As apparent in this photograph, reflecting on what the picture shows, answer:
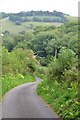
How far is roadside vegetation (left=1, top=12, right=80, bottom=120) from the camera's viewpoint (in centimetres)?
2569

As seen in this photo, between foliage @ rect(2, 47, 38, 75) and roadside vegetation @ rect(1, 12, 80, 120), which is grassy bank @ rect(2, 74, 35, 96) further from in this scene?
foliage @ rect(2, 47, 38, 75)

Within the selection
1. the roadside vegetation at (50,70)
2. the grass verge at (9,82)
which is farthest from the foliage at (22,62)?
the grass verge at (9,82)

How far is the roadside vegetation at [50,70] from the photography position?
25.7 m

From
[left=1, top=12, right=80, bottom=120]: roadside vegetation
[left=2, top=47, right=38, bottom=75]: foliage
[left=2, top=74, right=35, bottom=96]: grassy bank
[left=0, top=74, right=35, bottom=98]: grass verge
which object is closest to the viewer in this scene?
[left=1, top=12, right=80, bottom=120]: roadside vegetation

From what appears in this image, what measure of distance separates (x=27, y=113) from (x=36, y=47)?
390 feet

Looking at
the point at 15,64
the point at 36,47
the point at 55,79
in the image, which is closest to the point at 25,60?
the point at 15,64

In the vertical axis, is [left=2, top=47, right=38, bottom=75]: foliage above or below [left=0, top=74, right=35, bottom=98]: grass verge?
below

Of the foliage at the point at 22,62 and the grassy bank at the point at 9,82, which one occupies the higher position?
the grassy bank at the point at 9,82

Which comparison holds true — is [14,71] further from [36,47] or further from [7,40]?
[7,40]

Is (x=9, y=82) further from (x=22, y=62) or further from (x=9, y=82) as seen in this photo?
(x=22, y=62)

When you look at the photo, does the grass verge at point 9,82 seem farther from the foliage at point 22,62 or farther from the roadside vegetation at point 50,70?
the foliage at point 22,62

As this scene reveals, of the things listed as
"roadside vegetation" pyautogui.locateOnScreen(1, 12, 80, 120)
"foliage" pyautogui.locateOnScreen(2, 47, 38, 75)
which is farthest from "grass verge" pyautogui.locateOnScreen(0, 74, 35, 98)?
"foliage" pyautogui.locateOnScreen(2, 47, 38, 75)

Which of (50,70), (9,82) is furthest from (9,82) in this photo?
(50,70)

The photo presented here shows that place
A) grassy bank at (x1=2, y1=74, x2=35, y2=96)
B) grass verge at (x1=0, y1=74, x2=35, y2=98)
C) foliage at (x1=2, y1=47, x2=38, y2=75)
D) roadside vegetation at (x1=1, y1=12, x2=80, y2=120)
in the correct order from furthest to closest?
foliage at (x1=2, y1=47, x2=38, y2=75)
grass verge at (x1=0, y1=74, x2=35, y2=98)
grassy bank at (x1=2, y1=74, x2=35, y2=96)
roadside vegetation at (x1=1, y1=12, x2=80, y2=120)
